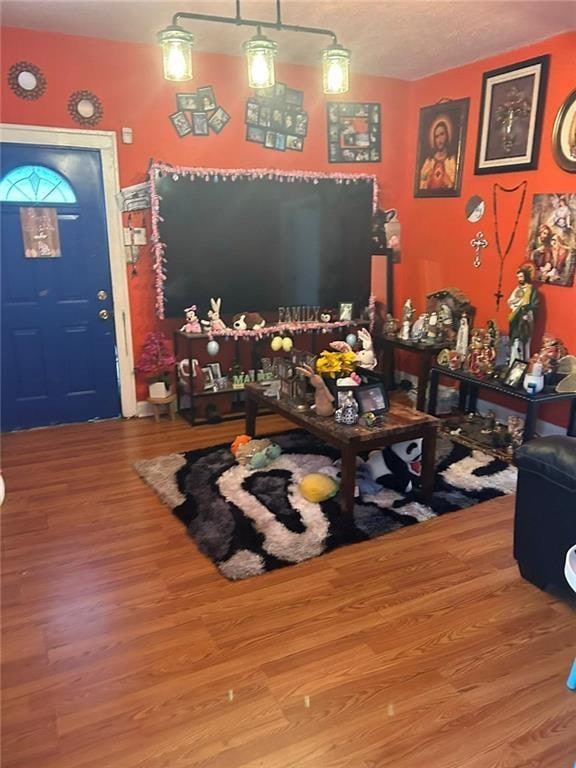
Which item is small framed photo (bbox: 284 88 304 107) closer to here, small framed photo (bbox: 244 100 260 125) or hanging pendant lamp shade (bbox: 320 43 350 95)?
small framed photo (bbox: 244 100 260 125)

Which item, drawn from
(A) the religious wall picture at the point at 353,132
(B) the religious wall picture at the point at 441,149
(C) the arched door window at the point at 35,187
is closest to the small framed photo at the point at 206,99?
(A) the religious wall picture at the point at 353,132

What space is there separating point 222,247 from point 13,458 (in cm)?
214

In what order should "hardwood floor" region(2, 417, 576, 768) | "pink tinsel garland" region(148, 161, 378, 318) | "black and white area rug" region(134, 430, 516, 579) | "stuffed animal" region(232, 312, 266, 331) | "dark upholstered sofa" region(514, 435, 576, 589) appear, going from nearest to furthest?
"hardwood floor" region(2, 417, 576, 768), "dark upholstered sofa" region(514, 435, 576, 589), "black and white area rug" region(134, 430, 516, 579), "pink tinsel garland" region(148, 161, 378, 318), "stuffed animal" region(232, 312, 266, 331)

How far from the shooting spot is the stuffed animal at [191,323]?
4.40m

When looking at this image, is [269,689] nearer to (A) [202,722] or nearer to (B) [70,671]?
(A) [202,722]

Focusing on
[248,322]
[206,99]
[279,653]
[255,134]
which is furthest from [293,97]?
[279,653]

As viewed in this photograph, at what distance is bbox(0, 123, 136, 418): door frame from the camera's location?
3.91m

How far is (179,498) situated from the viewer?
3234mm

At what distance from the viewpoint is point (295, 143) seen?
4.77 m

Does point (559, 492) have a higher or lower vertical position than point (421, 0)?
lower

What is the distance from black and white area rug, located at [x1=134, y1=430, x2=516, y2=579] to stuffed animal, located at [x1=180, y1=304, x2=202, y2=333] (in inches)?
38.9

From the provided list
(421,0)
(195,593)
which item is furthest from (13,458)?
(421,0)

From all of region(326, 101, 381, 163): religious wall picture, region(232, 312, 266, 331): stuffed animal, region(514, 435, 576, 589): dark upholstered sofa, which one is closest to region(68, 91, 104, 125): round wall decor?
region(232, 312, 266, 331): stuffed animal

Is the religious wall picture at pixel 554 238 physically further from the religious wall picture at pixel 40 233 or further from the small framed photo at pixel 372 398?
the religious wall picture at pixel 40 233
